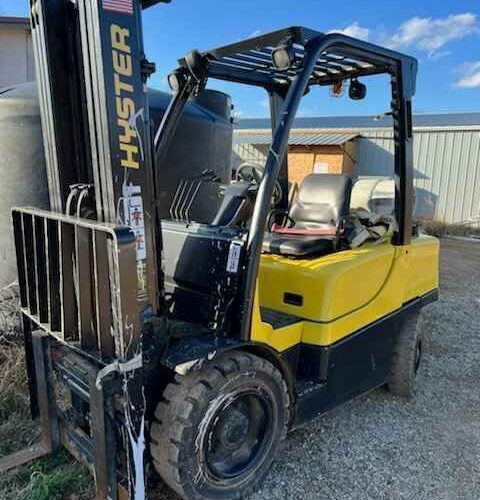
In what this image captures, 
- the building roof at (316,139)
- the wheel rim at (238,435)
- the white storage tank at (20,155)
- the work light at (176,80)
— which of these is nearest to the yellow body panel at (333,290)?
the wheel rim at (238,435)

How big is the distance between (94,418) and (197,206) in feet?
8.28

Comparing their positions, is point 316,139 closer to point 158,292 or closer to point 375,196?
point 375,196

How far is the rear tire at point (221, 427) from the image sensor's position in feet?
7.40

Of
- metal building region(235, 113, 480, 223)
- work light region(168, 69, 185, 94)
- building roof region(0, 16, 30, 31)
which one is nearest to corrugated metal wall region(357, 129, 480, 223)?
metal building region(235, 113, 480, 223)

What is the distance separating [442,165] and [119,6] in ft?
50.6

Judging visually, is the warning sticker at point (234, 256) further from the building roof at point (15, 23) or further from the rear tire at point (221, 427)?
the building roof at point (15, 23)

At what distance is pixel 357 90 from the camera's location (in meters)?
3.55

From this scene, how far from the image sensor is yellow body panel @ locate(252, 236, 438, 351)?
9.59 ft

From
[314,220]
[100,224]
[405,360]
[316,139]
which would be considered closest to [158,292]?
[100,224]

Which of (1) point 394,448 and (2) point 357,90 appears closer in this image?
(1) point 394,448

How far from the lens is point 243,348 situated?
2.50m

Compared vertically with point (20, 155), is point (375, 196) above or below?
below

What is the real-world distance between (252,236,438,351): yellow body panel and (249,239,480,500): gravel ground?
807 millimetres

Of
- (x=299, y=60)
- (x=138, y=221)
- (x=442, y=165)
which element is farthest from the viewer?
(x=442, y=165)
